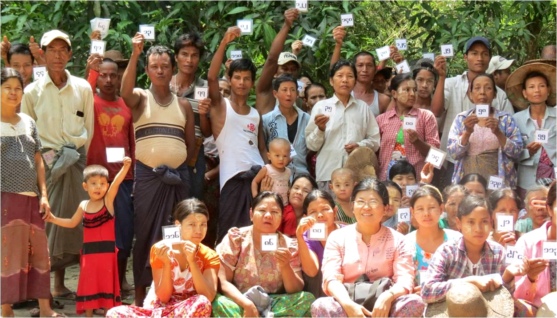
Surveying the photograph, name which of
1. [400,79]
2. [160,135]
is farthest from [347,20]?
[160,135]

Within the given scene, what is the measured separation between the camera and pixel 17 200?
5305 mm

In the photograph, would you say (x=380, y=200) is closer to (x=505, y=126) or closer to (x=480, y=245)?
(x=480, y=245)

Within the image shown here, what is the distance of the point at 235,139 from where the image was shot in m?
6.28

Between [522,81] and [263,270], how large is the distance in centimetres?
283

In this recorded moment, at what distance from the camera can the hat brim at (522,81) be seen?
639cm

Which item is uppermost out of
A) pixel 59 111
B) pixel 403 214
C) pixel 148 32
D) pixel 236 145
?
pixel 148 32

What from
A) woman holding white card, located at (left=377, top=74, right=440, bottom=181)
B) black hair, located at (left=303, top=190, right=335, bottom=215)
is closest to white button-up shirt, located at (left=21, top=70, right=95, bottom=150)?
black hair, located at (left=303, top=190, right=335, bottom=215)

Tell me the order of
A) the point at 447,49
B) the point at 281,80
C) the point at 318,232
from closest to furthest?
the point at 318,232
the point at 281,80
the point at 447,49

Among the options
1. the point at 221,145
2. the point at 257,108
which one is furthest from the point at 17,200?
the point at 257,108

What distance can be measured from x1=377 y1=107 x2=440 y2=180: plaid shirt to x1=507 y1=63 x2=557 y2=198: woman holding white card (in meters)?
0.69

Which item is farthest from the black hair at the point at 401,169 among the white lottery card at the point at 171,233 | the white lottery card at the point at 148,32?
the white lottery card at the point at 148,32

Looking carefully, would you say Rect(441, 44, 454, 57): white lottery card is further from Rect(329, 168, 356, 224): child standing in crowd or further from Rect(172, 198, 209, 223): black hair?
Rect(172, 198, 209, 223): black hair

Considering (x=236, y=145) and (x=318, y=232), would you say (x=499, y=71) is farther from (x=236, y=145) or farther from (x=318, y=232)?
(x=318, y=232)

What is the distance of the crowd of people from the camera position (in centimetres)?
480
